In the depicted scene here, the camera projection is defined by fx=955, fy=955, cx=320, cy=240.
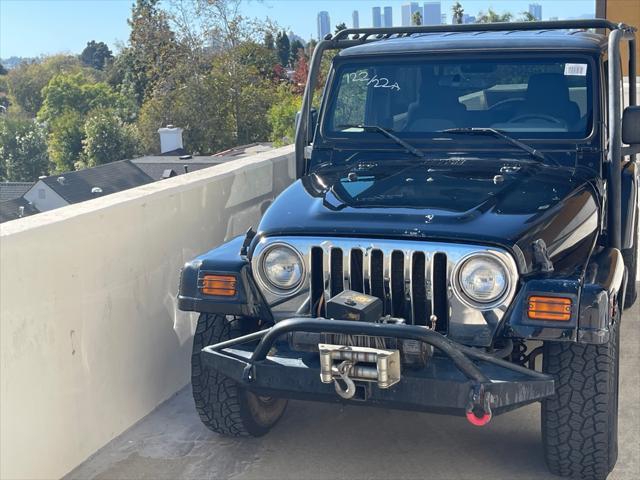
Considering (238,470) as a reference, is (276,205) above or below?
above

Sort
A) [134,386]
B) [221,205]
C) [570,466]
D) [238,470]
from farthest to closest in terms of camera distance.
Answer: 1. [221,205]
2. [134,386]
3. [238,470]
4. [570,466]

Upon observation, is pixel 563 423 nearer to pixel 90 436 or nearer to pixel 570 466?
pixel 570 466

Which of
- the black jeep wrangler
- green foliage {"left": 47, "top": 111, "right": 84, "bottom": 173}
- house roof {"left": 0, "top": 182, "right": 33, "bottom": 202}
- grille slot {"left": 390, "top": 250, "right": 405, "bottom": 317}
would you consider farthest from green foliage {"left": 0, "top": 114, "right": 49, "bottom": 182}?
grille slot {"left": 390, "top": 250, "right": 405, "bottom": 317}

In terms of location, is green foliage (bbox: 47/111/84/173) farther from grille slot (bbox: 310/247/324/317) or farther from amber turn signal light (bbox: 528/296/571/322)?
amber turn signal light (bbox: 528/296/571/322)

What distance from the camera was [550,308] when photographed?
382cm

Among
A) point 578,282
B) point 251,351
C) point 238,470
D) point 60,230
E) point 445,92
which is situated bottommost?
point 238,470

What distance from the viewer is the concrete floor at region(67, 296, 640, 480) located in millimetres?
4410

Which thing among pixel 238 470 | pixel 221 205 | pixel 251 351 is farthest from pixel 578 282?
pixel 221 205

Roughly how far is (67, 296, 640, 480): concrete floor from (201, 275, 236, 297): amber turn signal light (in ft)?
2.75

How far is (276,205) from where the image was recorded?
459cm

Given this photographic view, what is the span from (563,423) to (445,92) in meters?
2.09

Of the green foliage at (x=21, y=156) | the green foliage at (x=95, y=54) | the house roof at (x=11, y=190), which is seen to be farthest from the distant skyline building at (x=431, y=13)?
the green foliage at (x=95, y=54)

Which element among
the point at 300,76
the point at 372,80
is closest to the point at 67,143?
the point at 300,76

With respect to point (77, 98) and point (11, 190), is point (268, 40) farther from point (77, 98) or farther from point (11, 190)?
point (77, 98)
